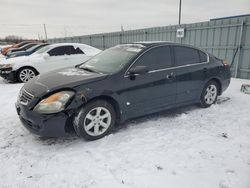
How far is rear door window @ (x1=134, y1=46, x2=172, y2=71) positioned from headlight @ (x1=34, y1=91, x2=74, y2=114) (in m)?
1.38

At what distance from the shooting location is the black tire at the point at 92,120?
3.05 meters

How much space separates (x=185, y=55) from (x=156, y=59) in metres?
0.82

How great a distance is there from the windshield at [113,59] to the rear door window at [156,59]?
17cm

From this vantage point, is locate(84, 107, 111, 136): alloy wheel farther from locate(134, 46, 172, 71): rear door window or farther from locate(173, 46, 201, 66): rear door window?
locate(173, 46, 201, 66): rear door window

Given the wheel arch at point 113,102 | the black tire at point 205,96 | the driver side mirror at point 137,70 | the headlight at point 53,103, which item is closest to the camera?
the headlight at point 53,103

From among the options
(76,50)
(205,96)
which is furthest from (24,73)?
(205,96)

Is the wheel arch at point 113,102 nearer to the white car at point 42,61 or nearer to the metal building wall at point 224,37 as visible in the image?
the white car at point 42,61

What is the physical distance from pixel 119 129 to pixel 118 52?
4.98 ft

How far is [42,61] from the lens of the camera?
7695 millimetres

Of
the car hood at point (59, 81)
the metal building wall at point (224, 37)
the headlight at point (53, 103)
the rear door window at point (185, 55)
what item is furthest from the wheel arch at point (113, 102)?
the metal building wall at point (224, 37)

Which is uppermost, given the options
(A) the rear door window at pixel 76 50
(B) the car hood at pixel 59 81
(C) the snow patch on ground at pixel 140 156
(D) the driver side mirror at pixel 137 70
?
(A) the rear door window at pixel 76 50

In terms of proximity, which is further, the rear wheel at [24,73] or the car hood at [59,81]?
the rear wheel at [24,73]

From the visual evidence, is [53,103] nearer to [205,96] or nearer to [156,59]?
[156,59]

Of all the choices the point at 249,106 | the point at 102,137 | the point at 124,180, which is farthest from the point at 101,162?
the point at 249,106
